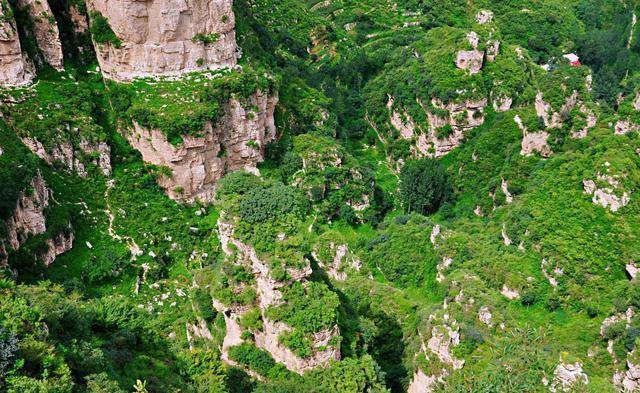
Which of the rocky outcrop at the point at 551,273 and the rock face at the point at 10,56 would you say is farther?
the rock face at the point at 10,56

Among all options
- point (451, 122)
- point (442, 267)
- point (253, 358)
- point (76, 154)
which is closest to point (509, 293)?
point (442, 267)

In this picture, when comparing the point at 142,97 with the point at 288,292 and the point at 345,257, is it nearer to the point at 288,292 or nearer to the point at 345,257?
the point at 345,257

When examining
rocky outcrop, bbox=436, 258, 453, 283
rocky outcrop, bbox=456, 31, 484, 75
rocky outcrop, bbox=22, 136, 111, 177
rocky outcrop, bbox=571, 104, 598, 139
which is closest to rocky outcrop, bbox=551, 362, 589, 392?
rocky outcrop, bbox=436, 258, 453, 283

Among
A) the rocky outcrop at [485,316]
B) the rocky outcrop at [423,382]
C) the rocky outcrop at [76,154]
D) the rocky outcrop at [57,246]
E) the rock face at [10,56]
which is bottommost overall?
the rocky outcrop at [423,382]

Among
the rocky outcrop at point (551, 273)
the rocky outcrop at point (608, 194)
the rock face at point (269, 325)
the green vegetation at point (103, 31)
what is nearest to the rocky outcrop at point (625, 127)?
the rocky outcrop at point (608, 194)

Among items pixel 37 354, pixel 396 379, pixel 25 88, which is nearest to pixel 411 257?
pixel 396 379

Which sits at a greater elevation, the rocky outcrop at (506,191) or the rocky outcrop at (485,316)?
the rocky outcrop at (485,316)

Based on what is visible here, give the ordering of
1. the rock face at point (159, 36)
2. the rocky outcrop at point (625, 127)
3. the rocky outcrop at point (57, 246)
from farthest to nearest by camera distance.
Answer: the rocky outcrop at point (625, 127)
the rock face at point (159, 36)
the rocky outcrop at point (57, 246)

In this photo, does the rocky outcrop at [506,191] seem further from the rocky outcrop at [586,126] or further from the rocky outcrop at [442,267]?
the rocky outcrop at [442,267]
